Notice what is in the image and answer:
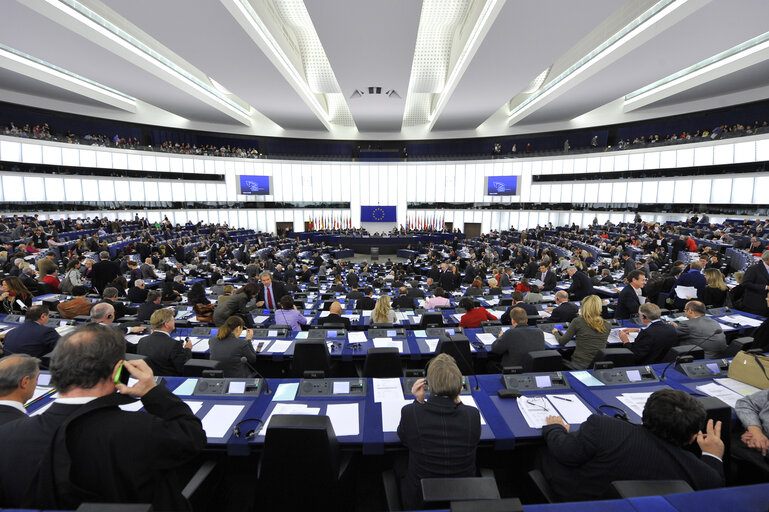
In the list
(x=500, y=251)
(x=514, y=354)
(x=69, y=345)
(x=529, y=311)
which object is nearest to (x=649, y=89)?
(x=500, y=251)

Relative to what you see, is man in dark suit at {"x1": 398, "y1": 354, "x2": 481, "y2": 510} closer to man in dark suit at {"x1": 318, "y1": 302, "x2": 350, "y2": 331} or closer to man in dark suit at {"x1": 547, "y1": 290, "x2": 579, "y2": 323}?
man in dark suit at {"x1": 318, "y1": 302, "x2": 350, "y2": 331}

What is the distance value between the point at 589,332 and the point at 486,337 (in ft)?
4.22

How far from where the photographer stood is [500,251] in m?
18.7

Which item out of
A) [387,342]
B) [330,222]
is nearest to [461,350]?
[387,342]

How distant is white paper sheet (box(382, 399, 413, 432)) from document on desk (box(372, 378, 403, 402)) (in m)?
0.07

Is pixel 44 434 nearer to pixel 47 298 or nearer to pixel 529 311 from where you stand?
pixel 529 311

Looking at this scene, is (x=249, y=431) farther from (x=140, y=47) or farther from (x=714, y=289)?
(x=140, y=47)

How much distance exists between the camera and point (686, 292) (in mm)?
6496

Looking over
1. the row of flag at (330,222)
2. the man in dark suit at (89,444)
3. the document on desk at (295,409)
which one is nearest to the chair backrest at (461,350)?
the document on desk at (295,409)

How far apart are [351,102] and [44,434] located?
913 inches

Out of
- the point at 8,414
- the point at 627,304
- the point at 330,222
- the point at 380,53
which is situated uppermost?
the point at 380,53

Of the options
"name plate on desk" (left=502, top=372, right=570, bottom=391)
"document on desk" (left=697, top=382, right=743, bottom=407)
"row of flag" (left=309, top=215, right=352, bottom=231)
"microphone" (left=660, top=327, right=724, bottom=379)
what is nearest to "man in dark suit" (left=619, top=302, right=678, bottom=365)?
"microphone" (left=660, top=327, right=724, bottom=379)

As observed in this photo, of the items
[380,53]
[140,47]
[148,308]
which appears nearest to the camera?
[148,308]

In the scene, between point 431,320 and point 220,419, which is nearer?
point 220,419
